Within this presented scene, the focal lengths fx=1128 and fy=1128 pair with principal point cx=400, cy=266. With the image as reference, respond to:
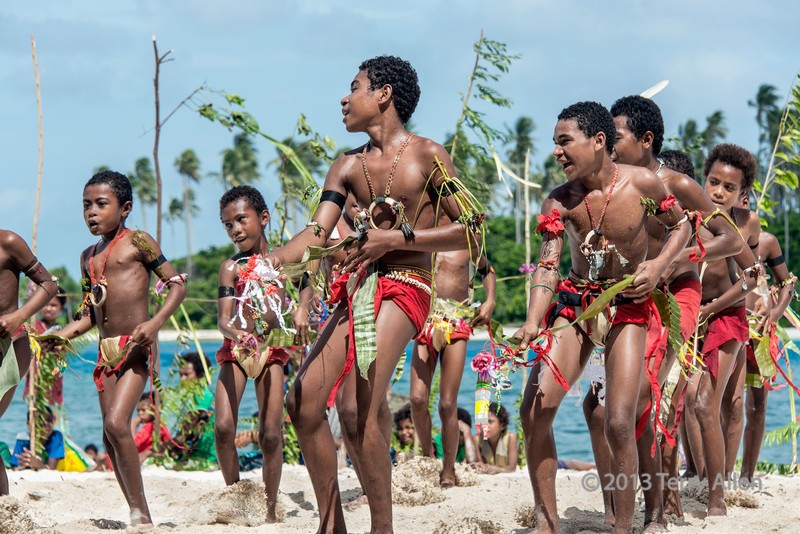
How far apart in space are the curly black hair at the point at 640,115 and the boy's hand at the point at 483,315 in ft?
5.59

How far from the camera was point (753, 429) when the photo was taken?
8492 millimetres

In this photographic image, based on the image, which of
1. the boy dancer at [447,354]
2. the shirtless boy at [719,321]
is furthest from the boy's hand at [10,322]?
the shirtless boy at [719,321]

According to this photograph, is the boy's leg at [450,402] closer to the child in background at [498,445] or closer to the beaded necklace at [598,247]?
the child in background at [498,445]

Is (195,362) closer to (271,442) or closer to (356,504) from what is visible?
(356,504)

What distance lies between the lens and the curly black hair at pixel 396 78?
5.61 m

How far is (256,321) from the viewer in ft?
25.1

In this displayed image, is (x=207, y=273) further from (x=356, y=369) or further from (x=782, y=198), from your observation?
(x=356, y=369)

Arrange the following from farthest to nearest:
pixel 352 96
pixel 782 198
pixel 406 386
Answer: pixel 782 198
pixel 406 386
pixel 352 96

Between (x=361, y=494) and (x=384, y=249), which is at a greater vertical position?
(x=384, y=249)

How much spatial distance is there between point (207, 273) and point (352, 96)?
187 ft

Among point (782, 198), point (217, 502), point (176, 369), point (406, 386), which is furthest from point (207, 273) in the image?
point (217, 502)

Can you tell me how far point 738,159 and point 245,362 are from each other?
3.51 metres

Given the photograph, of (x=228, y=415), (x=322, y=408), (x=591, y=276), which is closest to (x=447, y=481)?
(x=228, y=415)

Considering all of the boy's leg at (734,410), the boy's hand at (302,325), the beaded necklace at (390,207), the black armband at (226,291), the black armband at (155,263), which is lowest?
the boy's leg at (734,410)
